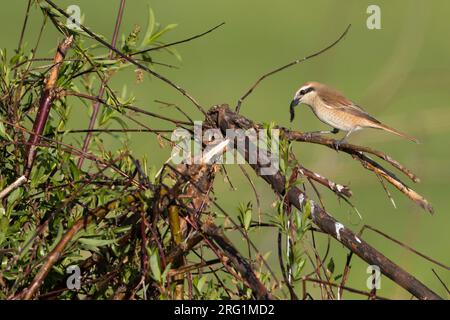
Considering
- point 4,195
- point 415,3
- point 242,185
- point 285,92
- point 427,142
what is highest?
point 415,3

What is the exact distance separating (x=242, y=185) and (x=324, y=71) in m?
2.81

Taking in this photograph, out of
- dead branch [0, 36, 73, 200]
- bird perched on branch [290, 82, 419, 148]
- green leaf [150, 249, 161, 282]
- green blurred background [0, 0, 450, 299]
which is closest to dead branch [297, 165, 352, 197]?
green leaf [150, 249, 161, 282]

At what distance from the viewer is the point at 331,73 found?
12234 mm

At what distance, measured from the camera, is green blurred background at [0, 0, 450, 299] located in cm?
957

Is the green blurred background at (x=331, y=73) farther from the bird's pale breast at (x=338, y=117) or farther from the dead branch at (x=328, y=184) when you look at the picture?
the dead branch at (x=328, y=184)

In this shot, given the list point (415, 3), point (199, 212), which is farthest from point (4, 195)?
point (415, 3)

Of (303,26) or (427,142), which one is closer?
(427,142)

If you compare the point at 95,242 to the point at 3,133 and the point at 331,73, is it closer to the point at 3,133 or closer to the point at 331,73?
the point at 3,133

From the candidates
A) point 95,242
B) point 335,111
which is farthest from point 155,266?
point 335,111

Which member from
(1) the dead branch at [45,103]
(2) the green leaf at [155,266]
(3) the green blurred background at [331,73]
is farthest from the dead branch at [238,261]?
(3) the green blurred background at [331,73]

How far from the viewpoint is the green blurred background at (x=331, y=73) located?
9.57 metres

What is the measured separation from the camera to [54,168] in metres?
2.11

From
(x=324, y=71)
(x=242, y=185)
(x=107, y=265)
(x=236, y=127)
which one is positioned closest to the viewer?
(x=107, y=265)

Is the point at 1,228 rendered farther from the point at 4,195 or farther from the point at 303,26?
the point at 303,26
